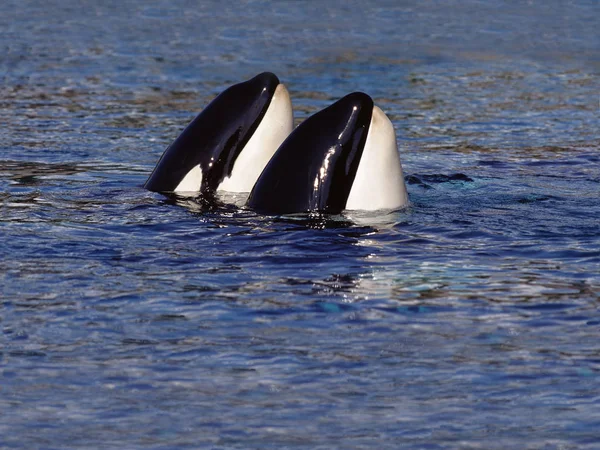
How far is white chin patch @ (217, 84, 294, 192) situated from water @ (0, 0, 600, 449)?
554 mm

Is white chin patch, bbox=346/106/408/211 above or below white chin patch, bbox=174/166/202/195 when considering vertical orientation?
above

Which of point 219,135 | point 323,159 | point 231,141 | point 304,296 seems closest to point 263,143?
point 231,141

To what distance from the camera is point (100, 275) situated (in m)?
7.59

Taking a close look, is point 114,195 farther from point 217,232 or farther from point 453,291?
point 453,291

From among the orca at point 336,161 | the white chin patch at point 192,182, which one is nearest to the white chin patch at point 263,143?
the white chin patch at point 192,182

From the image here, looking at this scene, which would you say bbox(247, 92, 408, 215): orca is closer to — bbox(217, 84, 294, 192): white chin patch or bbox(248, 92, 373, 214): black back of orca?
bbox(248, 92, 373, 214): black back of orca

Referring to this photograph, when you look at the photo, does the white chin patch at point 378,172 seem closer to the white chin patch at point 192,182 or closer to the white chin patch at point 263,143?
the white chin patch at point 263,143

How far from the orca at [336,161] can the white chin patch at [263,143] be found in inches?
33.2

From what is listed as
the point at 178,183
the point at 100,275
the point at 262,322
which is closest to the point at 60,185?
the point at 178,183

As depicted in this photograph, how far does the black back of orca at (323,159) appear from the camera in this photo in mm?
8898

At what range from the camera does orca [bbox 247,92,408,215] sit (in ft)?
29.2

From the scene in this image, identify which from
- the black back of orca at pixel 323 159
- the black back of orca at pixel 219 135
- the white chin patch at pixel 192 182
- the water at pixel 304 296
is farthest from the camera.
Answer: the white chin patch at pixel 192 182

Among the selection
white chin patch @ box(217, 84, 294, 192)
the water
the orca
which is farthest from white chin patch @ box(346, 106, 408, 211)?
white chin patch @ box(217, 84, 294, 192)

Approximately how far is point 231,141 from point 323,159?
1.27 metres
